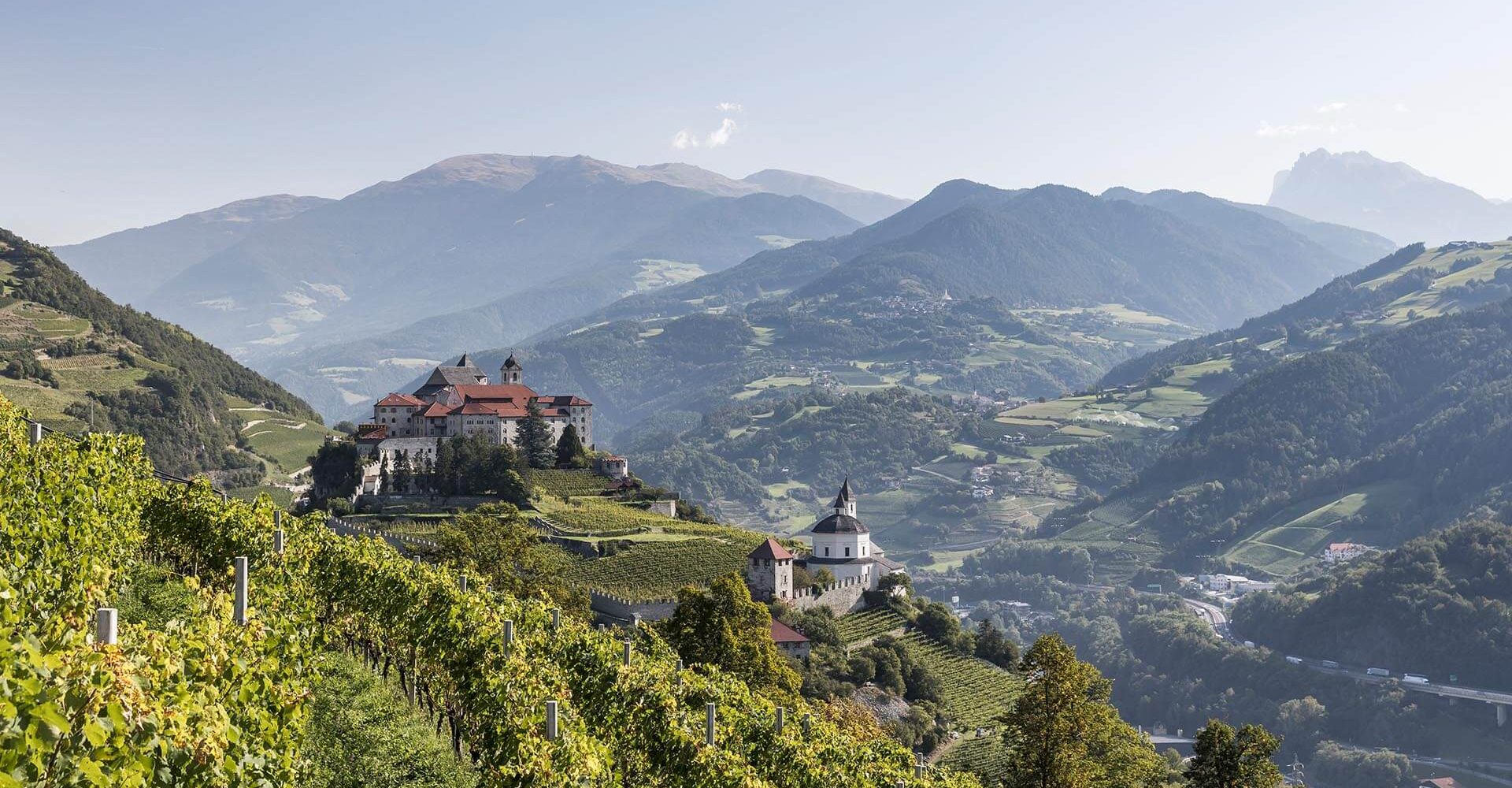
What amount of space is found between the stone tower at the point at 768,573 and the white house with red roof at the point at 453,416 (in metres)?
29.6

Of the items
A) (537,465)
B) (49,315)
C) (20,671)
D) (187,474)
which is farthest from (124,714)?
(49,315)

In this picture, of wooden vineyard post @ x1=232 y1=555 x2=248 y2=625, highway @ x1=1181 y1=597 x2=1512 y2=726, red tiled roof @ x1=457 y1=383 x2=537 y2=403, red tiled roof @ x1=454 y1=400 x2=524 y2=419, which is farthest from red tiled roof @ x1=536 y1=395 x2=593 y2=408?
highway @ x1=1181 y1=597 x2=1512 y2=726

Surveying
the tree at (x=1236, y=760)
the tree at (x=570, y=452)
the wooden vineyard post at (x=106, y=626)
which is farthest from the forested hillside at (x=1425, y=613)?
the wooden vineyard post at (x=106, y=626)

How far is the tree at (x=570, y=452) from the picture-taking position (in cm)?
10075

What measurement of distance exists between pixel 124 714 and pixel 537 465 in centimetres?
8997

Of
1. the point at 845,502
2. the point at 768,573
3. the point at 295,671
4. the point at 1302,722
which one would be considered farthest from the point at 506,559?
the point at 1302,722

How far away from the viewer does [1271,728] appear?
162m

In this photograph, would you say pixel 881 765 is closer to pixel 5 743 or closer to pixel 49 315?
pixel 5 743

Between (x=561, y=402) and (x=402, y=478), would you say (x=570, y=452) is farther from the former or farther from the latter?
(x=402, y=478)

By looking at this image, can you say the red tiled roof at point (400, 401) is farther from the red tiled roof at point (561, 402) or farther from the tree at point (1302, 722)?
the tree at point (1302, 722)

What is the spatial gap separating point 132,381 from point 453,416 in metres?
49.0

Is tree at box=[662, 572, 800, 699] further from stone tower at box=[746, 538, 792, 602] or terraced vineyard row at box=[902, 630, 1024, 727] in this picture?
stone tower at box=[746, 538, 792, 602]

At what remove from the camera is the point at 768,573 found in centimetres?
8006

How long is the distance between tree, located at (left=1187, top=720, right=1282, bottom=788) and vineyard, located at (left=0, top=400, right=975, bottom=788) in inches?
351
